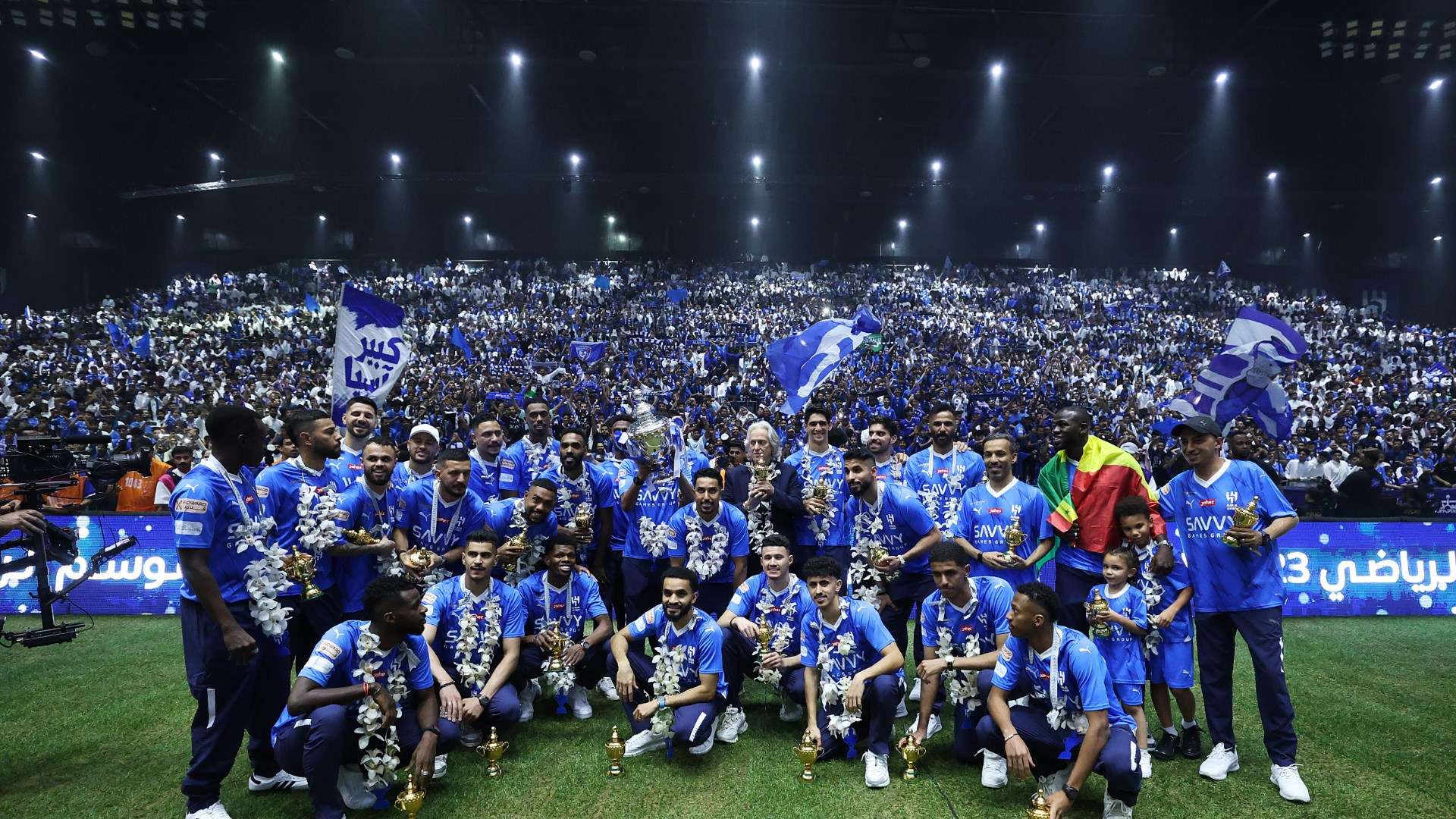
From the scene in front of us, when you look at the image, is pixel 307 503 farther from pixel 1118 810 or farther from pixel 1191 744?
pixel 1191 744

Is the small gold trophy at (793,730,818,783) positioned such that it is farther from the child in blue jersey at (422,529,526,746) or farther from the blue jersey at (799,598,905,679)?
the child in blue jersey at (422,529,526,746)

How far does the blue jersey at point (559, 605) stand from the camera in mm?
6305

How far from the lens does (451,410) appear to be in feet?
62.8

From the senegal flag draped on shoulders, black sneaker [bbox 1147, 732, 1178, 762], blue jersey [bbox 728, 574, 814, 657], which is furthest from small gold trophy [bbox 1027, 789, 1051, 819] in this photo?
the senegal flag draped on shoulders

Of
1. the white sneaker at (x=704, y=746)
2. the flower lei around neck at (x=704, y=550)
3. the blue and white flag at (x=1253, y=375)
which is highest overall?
the blue and white flag at (x=1253, y=375)

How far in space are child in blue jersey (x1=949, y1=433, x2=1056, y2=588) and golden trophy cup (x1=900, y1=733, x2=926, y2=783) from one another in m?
1.53

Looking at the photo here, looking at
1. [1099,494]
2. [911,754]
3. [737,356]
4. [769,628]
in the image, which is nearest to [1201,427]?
[1099,494]

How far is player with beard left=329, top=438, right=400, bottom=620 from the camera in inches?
217

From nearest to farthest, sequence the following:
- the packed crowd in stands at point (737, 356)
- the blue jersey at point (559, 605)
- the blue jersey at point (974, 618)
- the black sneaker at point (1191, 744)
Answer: the blue jersey at point (974, 618) < the black sneaker at point (1191, 744) < the blue jersey at point (559, 605) < the packed crowd in stands at point (737, 356)

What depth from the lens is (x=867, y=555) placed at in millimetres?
6348

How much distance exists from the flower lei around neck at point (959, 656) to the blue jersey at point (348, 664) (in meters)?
3.42

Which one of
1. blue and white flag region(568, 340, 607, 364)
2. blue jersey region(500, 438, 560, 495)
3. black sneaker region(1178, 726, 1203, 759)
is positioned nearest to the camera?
black sneaker region(1178, 726, 1203, 759)

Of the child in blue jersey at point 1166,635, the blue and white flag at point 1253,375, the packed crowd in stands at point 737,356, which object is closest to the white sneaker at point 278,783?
the child in blue jersey at point 1166,635

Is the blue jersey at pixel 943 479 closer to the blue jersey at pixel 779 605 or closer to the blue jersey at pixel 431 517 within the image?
the blue jersey at pixel 779 605
